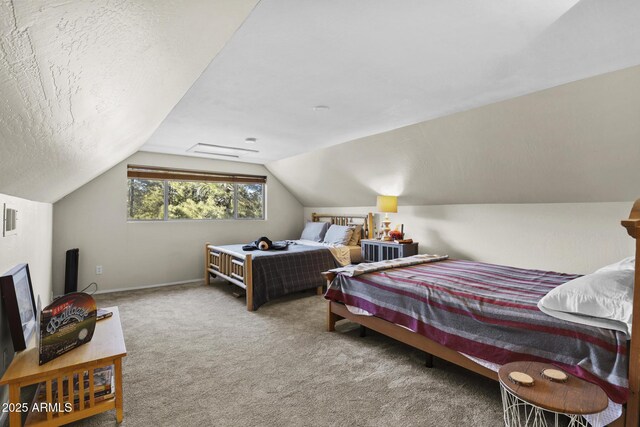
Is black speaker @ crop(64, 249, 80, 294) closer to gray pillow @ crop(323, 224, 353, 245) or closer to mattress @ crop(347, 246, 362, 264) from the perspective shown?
gray pillow @ crop(323, 224, 353, 245)

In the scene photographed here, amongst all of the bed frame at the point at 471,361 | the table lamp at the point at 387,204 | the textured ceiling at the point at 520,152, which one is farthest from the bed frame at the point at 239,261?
the bed frame at the point at 471,361

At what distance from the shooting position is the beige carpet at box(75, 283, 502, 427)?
1.81 metres

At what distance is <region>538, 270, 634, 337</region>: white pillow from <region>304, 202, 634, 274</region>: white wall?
1.48 metres

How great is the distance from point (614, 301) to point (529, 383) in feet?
2.23

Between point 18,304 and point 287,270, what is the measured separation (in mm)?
2611

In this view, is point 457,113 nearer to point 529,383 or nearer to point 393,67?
point 393,67

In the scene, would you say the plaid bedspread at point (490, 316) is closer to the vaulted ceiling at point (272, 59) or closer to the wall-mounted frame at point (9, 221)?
the vaulted ceiling at point (272, 59)

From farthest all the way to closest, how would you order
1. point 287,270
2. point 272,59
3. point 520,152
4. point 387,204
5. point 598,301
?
1. point 387,204
2. point 287,270
3. point 520,152
4. point 272,59
5. point 598,301

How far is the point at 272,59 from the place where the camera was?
1927 millimetres

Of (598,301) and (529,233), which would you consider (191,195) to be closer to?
(529,233)

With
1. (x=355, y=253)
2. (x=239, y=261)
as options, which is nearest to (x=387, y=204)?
(x=355, y=253)

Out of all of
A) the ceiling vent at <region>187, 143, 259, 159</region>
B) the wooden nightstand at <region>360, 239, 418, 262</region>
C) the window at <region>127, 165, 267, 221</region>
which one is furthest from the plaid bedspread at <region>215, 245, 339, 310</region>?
the ceiling vent at <region>187, 143, 259, 159</region>

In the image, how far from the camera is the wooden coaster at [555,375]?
4.51 ft

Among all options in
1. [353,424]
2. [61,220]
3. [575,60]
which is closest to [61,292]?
[61,220]
